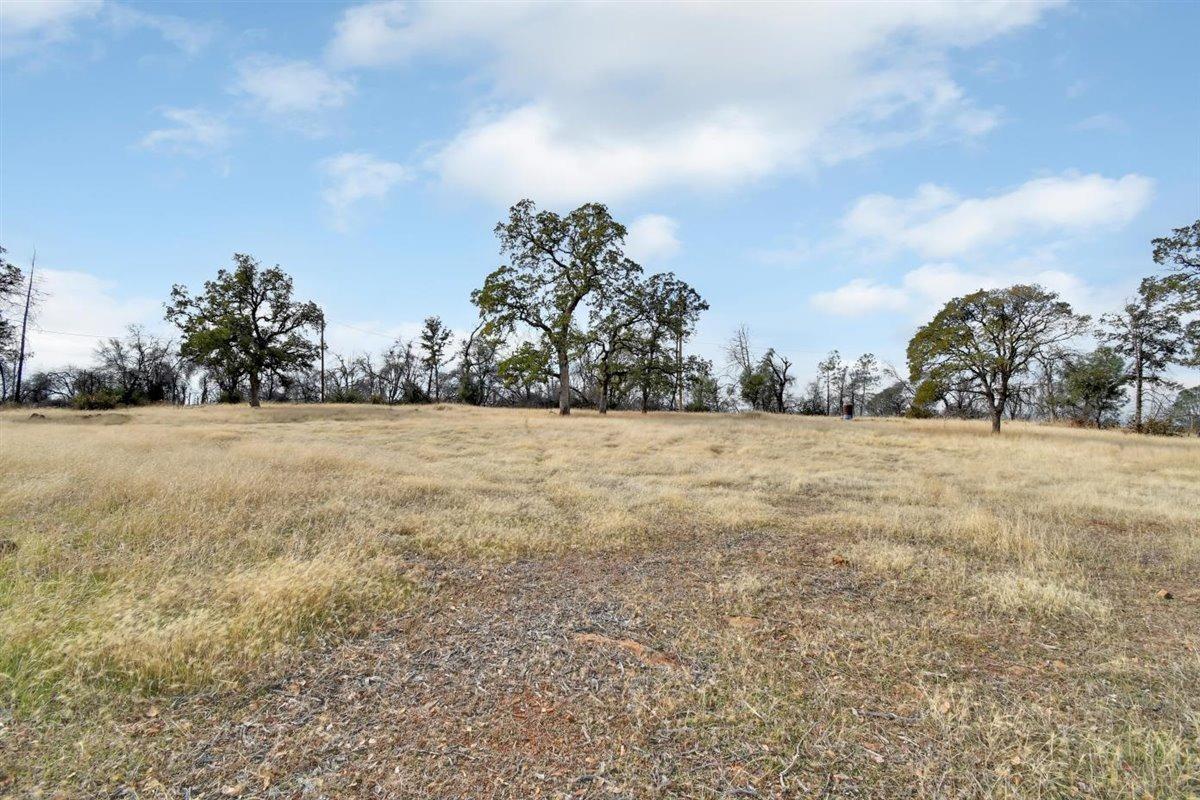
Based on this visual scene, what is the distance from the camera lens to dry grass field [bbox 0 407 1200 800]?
123 inches

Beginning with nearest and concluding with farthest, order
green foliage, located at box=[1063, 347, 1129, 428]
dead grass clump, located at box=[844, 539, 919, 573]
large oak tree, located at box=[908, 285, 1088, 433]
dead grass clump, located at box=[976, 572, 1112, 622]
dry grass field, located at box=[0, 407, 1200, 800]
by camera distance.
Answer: dry grass field, located at box=[0, 407, 1200, 800] → dead grass clump, located at box=[976, 572, 1112, 622] → dead grass clump, located at box=[844, 539, 919, 573] → large oak tree, located at box=[908, 285, 1088, 433] → green foliage, located at box=[1063, 347, 1129, 428]

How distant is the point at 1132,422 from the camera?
34.0 meters

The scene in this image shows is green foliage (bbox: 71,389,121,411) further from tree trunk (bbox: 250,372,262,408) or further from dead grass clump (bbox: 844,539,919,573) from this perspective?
dead grass clump (bbox: 844,539,919,573)

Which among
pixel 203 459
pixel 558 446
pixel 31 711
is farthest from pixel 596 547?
pixel 558 446

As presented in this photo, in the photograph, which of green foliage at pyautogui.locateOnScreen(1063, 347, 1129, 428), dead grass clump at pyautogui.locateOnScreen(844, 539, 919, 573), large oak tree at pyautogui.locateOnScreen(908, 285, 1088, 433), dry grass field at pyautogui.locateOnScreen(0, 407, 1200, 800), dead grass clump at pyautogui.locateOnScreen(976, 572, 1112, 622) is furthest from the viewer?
Result: green foliage at pyautogui.locateOnScreen(1063, 347, 1129, 428)

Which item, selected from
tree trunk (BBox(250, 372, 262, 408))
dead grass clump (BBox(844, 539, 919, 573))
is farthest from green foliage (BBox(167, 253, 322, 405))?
dead grass clump (BBox(844, 539, 919, 573))

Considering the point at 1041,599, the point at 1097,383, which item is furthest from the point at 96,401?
the point at 1097,383

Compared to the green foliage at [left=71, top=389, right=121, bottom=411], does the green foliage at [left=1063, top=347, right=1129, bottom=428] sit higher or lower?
higher

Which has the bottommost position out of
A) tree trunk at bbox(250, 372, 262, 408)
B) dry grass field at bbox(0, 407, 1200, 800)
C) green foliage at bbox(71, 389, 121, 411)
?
dry grass field at bbox(0, 407, 1200, 800)

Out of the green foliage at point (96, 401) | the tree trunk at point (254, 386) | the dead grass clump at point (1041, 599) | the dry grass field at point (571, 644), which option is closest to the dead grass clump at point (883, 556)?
the dry grass field at point (571, 644)

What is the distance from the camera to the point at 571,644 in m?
4.65

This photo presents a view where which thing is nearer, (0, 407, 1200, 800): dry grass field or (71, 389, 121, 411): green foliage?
(0, 407, 1200, 800): dry grass field

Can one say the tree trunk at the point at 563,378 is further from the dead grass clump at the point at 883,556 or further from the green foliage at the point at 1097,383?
the green foliage at the point at 1097,383

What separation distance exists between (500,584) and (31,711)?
3.62 metres
